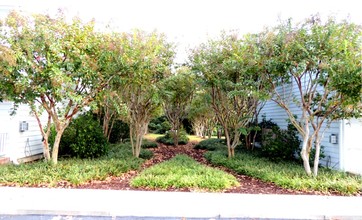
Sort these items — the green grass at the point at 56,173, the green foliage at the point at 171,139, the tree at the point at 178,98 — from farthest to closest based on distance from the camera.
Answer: the green foliage at the point at 171,139 → the tree at the point at 178,98 → the green grass at the point at 56,173

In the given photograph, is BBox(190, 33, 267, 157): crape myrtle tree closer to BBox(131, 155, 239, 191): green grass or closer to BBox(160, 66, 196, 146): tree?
BBox(160, 66, 196, 146): tree

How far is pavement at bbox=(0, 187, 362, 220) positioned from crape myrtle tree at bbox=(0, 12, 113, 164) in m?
2.36

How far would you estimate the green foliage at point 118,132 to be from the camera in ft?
41.5

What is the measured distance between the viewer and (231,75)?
8414mm

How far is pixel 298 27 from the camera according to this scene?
20.5 feet

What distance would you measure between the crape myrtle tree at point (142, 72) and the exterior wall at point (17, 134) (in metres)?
3.30

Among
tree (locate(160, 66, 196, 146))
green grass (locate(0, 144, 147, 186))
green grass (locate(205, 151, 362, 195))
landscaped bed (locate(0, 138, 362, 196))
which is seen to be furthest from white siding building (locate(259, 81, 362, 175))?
green grass (locate(0, 144, 147, 186))

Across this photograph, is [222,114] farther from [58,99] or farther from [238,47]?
[58,99]

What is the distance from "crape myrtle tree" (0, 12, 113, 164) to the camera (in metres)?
Result: 5.49

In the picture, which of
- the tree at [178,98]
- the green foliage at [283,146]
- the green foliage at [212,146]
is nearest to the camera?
the green foliage at [283,146]

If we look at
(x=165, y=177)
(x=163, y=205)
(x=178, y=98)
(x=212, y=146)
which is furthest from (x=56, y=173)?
(x=212, y=146)

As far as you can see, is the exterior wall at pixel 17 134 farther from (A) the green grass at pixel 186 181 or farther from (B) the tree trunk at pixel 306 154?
(B) the tree trunk at pixel 306 154

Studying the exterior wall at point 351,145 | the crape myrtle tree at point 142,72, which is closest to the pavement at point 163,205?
the exterior wall at point 351,145

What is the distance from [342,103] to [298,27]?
2.28m
